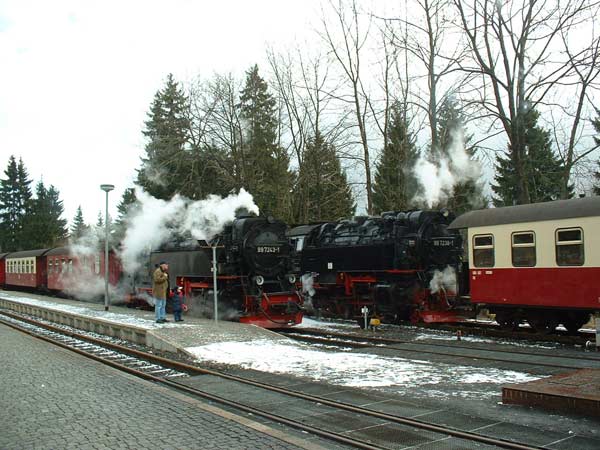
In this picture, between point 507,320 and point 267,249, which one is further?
point 267,249

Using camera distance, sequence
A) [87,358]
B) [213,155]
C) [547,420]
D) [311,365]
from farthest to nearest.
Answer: [213,155] → [87,358] → [311,365] → [547,420]

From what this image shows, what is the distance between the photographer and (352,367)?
31.1 ft

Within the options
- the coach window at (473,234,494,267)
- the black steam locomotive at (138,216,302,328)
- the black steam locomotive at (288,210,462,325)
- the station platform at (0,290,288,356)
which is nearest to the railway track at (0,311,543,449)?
the station platform at (0,290,288,356)

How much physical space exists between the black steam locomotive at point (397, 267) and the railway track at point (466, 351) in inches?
86.2

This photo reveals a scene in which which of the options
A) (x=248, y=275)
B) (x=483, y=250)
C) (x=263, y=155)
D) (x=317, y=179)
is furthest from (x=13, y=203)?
(x=483, y=250)

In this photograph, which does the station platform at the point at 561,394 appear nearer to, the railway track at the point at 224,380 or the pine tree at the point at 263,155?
the railway track at the point at 224,380

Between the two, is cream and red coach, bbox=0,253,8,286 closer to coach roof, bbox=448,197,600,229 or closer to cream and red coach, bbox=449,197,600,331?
coach roof, bbox=448,197,600,229

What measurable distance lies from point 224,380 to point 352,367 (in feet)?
6.94

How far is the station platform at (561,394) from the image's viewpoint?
621 centimetres

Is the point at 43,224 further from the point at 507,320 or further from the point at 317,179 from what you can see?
the point at 507,320

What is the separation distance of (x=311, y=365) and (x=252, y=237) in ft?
24.0

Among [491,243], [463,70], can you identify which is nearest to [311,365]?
[491,243]

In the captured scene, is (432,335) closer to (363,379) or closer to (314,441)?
(363,379)

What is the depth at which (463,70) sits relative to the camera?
69.8 ft
